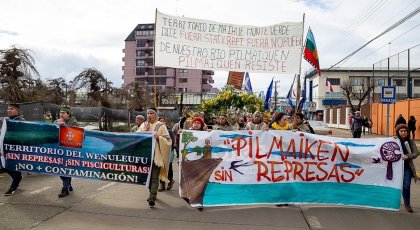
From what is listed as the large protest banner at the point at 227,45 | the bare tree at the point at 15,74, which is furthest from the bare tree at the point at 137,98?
the large protest banner at the point at 227,45

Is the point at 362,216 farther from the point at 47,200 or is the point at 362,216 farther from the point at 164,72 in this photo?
the point at 164,72

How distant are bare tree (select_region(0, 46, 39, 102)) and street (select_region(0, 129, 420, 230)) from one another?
12.5 meters

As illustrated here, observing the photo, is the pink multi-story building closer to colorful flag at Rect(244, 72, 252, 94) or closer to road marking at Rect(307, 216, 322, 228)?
colorful flag at Rect(244, 72, 252, 94)

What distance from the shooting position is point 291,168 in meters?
7.03

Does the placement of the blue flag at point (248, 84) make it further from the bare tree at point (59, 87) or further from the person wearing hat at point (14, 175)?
the person wearing hat at point (14, 175)

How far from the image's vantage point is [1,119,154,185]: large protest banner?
7.11 meters

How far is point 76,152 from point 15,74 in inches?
562

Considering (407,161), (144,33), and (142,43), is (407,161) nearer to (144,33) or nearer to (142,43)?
(144,33)

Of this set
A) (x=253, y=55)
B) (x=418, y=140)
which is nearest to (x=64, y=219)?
(x=253, y=55)

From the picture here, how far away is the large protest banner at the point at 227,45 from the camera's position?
8438 millimetres

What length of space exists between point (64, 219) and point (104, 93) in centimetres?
3022

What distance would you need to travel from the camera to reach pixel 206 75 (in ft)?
361

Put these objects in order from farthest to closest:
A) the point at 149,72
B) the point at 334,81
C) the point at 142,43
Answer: the point at 142,43
the point at 149,72
the point at 334,81

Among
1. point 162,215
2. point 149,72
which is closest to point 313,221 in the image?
point 162,215
